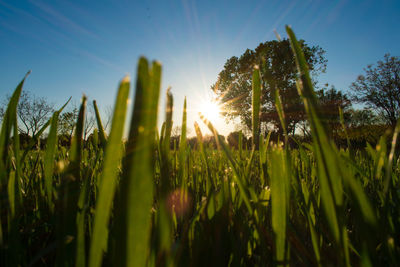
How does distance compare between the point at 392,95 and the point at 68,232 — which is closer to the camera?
the point at 68,232

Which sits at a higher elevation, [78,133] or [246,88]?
[246,88]

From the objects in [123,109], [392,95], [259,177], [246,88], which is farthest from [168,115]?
[392,95]

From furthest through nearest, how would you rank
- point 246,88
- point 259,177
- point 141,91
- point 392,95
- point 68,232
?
1. point 246,88
2. point 392,95
3. point 259,177
4. point 68,232
5. point 141,91

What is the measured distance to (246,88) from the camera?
24.0 m

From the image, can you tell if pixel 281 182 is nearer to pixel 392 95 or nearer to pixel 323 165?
pixel 323 165

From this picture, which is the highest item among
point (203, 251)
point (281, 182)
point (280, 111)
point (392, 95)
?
point (392, 95)

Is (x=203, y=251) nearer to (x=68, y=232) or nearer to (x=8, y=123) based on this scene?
(x=68, y=232)

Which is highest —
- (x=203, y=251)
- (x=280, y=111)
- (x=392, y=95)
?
(x=392, y=95)


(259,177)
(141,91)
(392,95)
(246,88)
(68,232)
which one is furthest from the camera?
(246,88)

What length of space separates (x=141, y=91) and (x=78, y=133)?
0.15 meters

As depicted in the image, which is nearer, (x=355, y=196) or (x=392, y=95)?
(x=355, y=196)

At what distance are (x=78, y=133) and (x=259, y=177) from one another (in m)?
0.64

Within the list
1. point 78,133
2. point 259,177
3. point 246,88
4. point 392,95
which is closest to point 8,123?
point 78,133

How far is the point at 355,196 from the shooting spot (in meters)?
0.23
